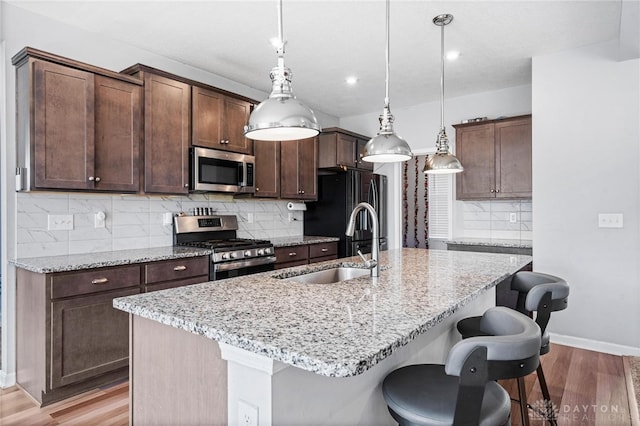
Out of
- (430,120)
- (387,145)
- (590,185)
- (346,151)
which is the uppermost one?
(430,120)

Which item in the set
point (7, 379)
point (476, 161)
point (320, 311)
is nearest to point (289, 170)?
point (476, 161)

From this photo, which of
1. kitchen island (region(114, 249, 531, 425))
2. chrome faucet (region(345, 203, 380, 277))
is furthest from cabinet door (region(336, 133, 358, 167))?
kitchen island (region(114, 249, 531, 425))

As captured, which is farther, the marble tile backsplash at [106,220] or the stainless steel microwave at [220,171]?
the stainless steel microwave at [220,171]

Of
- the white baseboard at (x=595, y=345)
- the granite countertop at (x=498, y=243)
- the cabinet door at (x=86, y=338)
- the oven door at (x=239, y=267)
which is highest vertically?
the granite countertop at (x=498, y=243)

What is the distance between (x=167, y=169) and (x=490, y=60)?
3.13 metres

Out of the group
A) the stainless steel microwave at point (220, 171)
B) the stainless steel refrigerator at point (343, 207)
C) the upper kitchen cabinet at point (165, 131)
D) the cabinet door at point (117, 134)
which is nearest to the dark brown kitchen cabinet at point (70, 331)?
the cabinet door at point (117, 134)

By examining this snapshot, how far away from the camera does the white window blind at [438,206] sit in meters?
5.43

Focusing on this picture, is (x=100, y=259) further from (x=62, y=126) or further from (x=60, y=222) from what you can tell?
(x=62, y=126)

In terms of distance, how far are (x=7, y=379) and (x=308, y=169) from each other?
10.9 ft

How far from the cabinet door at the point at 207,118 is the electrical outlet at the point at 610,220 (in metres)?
3.40

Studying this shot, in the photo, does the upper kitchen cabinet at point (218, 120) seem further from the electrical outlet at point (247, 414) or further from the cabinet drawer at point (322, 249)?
the electrical outlet at point (247, 414)

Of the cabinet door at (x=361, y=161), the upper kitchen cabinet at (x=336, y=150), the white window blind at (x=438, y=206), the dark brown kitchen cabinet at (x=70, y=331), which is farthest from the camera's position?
the white window blind at (x=438, y=206)

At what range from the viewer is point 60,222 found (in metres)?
2.85

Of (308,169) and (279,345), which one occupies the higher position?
(308,169)
